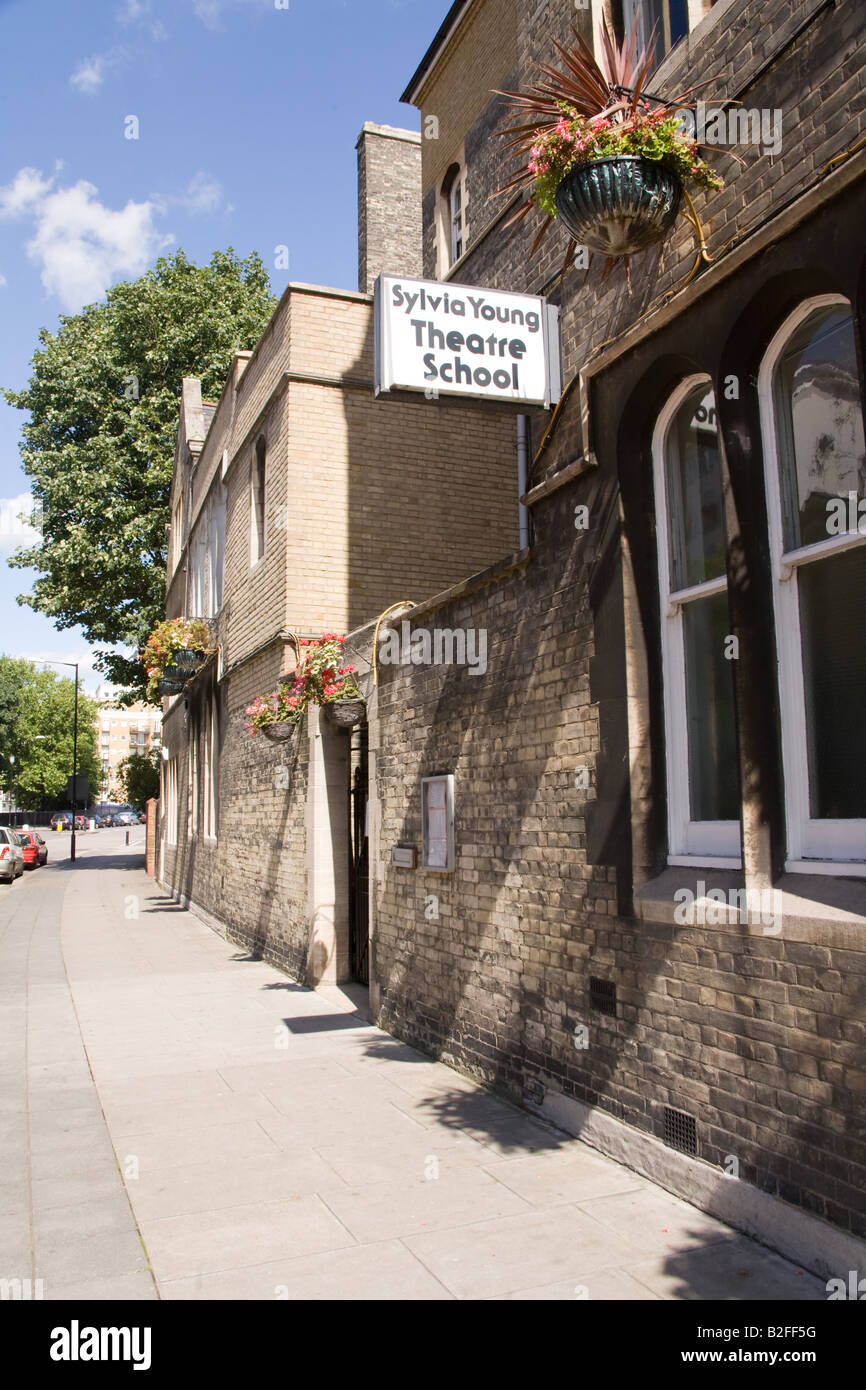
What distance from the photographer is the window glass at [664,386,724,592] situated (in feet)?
16.7

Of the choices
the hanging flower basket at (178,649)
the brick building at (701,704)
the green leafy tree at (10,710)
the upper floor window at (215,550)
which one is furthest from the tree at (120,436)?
the green leafy tree at (10,710)

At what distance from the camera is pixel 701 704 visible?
5.11 m

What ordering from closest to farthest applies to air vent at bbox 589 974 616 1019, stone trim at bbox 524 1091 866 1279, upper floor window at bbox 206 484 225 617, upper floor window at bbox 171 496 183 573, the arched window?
1. stone trim at bbox 524 1091 866 1279
2. air vent at bbox 589 974 616 1019
3. the arched window
4. upper floor window at bbox 206 484 225 617
5. upper floor window at bbox 171 496 183 573

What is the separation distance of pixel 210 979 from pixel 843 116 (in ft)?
34.5

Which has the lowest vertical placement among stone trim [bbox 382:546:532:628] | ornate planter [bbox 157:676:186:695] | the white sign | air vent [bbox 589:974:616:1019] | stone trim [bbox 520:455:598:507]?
air vent [bbox 589:974:616:1019]

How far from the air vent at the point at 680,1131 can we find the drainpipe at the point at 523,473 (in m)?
3.37

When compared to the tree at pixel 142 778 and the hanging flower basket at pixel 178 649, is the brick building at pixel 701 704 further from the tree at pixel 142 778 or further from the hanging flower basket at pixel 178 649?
the tree at pixel 142 778

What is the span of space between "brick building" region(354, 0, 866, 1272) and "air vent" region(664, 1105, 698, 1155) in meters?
0.02

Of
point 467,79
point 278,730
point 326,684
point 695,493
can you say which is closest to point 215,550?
point 278,730

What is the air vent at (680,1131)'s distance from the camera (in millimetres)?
4691

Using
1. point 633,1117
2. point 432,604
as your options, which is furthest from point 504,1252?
point 432,604

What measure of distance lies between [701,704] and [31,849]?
120ft

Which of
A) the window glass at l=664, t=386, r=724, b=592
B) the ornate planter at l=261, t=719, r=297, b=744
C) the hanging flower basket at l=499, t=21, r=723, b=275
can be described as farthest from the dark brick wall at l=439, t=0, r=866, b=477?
the ornate planter at l=261, t=719, r=297, b=744

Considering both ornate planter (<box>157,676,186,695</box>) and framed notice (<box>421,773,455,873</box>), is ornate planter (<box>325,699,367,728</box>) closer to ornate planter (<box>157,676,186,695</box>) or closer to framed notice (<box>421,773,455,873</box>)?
framed notice (<box>421,773,455,873</box>)
